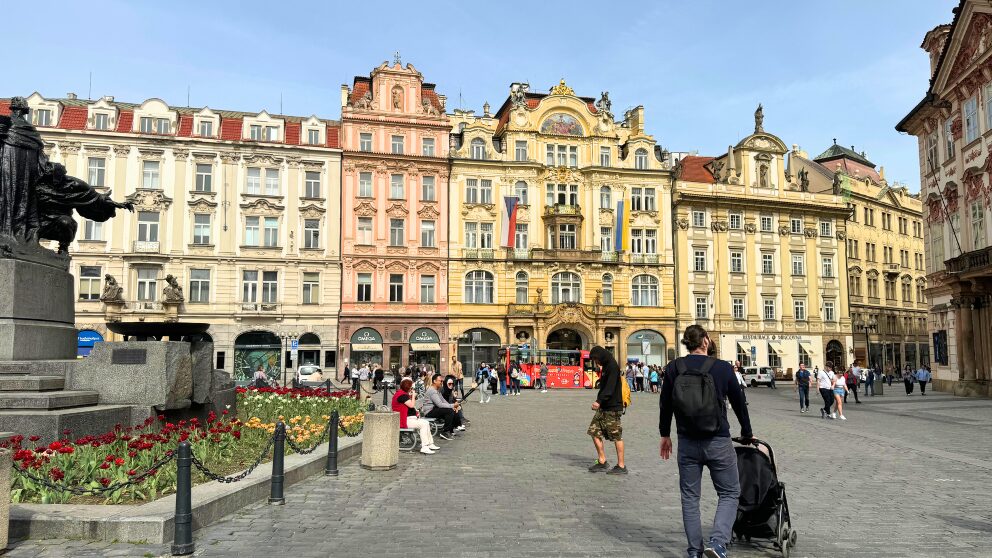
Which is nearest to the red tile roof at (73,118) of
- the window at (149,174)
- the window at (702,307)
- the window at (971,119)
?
the window at (149,174)

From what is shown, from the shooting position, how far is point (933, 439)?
1606 centimetres

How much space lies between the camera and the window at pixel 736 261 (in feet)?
175

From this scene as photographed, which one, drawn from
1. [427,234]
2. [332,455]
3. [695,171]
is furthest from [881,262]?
[332,455]

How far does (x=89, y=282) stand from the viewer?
42.5m

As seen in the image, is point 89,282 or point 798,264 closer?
point 89,282

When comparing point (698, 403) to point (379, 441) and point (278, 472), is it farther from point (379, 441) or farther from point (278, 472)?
point (379, 441)

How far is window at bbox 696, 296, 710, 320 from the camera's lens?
171 feet

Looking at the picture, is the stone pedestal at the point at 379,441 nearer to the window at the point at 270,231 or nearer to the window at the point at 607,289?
the window at the point at 270,231

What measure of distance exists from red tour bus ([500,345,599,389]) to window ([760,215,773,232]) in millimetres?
18916

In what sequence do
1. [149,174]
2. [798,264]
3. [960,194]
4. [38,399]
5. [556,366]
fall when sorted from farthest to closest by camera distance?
[798,264] → [556,366] → [149,174] → [960,194] → [38,399]

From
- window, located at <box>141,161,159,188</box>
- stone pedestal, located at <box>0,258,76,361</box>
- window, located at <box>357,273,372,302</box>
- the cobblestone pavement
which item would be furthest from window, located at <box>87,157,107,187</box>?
the cobblestone pavement

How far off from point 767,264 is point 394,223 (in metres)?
27.1

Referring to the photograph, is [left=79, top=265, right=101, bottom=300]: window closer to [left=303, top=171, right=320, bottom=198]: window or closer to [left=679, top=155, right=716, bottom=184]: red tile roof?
[left=303, top=171, right=320, bottom=198]: window

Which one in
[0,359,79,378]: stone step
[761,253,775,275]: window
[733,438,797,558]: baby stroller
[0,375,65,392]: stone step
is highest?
[761,253,775,275]: window
